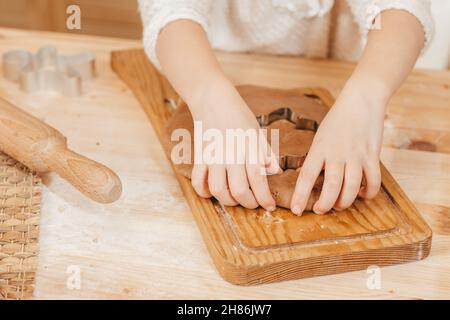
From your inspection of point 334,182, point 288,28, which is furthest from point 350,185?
point 288,28

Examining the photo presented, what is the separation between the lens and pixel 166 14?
2.86 ft

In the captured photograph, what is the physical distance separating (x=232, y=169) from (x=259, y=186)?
3 centimetres

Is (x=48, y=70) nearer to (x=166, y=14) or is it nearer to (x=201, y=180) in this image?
(x=166, y=14)

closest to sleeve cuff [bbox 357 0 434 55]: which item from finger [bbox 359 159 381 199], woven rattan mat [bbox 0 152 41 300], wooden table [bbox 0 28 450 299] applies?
wooden table [bbox 0 28 450 299]

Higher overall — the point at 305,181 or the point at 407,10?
the point at 407,10

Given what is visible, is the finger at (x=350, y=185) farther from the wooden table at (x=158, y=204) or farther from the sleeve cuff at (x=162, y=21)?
the sleeve cuff at (x=162, y=21)

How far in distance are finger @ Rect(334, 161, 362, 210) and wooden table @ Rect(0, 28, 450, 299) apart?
3.1 inches

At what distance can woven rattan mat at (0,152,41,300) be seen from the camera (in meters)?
0.62

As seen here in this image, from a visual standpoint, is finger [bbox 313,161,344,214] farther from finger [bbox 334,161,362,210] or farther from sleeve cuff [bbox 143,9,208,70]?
sleeve cuff [bbox 143,9,208,70]

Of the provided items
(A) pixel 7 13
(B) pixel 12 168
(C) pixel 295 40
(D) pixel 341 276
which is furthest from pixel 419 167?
(A) pixel 7 13

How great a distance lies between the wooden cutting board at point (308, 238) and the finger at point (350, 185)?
0.02 meters

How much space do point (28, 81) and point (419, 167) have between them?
551 millimetres

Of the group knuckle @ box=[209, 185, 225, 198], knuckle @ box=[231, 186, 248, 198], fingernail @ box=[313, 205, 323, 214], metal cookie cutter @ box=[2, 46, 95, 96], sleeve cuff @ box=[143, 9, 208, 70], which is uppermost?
sleeve cuff @ box=[143, 9, 208, 70]

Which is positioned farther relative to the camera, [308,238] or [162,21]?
[162,21]
